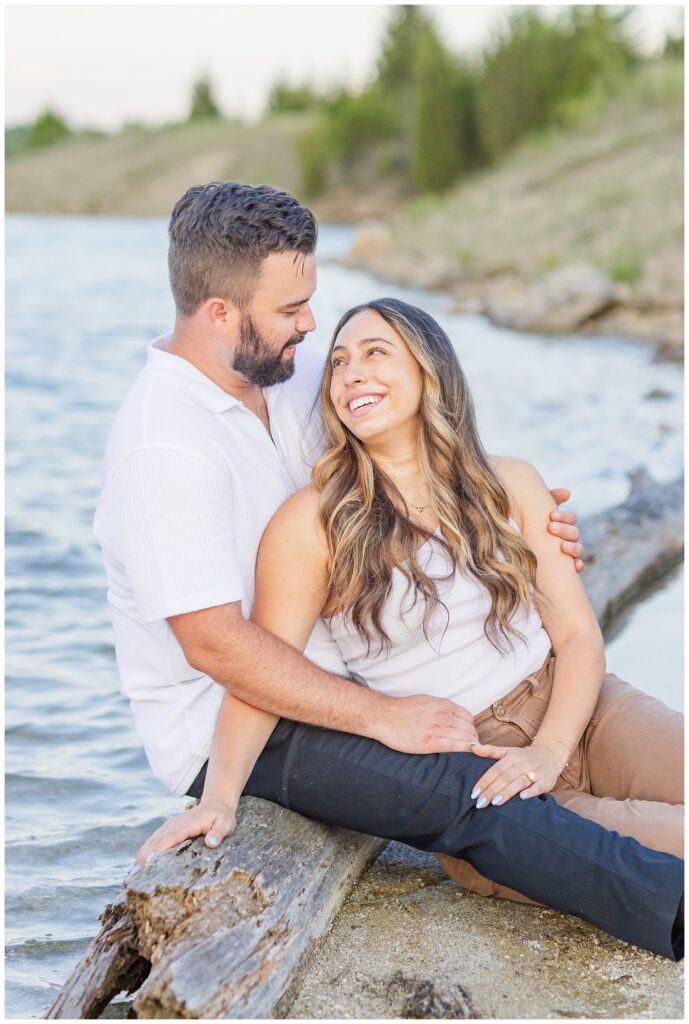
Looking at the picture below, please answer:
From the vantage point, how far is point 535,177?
2950 centimetres

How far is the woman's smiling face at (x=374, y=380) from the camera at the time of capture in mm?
3178

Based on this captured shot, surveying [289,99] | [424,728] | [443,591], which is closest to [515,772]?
[424,728]

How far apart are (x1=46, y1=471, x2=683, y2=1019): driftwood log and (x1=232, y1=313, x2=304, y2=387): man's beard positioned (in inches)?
43.9

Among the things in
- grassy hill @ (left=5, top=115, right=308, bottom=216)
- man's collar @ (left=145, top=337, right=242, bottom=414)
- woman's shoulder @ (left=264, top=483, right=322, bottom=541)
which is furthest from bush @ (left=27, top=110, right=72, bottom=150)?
woman's shoulder @ (left=264, top=483, right=322, bottom=541)

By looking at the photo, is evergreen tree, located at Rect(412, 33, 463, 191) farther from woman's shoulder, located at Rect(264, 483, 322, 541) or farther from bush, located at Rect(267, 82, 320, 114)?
woman's shoulder, located at Rect(264, 483, 322, 541)

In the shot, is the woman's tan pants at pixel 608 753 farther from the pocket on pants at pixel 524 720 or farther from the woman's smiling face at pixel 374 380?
the woman's smiling face at pixel 374 380

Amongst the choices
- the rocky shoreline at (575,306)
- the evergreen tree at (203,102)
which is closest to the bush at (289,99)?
the evergreen tree at (203,102)

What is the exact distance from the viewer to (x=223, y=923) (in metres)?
2.56

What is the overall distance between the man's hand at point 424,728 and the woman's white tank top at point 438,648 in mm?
120

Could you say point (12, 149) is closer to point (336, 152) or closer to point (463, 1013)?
point (336, 152)

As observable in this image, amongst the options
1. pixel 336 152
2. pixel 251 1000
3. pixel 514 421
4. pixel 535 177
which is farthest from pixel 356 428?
pixel 336 152

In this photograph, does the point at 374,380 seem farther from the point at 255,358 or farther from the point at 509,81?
the point at 509,81

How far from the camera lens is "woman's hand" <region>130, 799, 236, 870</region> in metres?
2.74

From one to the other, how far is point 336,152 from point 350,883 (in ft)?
168
